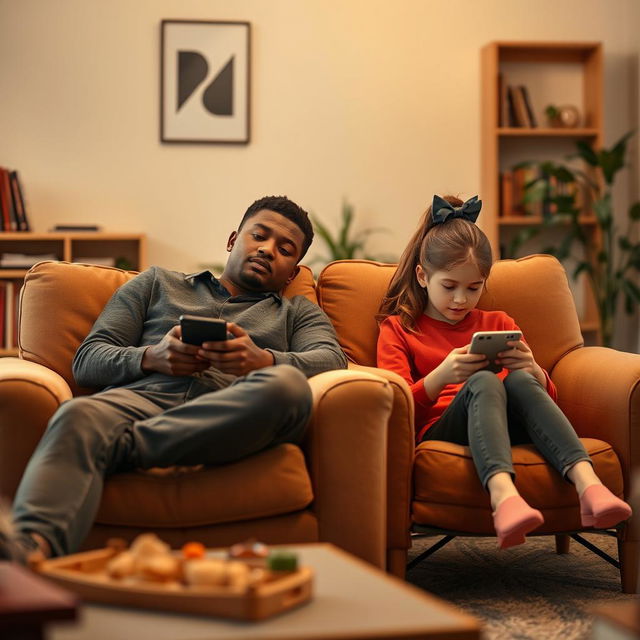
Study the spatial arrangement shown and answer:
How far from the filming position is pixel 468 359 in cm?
229

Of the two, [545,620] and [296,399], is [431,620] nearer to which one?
[296,399]

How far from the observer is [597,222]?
486 centimetres

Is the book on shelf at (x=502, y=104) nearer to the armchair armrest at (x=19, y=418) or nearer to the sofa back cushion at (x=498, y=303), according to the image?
the sofa back cushion at (x=498, y=303)

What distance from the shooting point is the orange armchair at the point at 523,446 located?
7.25 ft

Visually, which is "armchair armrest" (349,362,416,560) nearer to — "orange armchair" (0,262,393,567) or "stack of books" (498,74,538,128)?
"orange armchair" (0,262,393,567)

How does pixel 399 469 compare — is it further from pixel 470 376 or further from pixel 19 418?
pixel 19 418

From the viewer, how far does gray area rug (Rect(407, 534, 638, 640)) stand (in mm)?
2094

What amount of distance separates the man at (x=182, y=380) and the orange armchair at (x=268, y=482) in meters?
0.05

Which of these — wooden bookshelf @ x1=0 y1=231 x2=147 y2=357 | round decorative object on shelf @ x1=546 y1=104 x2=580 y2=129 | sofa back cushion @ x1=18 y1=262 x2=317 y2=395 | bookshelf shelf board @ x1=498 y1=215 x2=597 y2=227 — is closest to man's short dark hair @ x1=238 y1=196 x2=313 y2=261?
sofa back cushion @ x1=18 y1=262 x2=317 y2=395

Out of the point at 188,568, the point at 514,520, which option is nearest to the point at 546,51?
the point at 514,520

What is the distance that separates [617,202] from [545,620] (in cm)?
346

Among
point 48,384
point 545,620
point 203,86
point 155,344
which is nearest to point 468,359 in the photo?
point 545,620

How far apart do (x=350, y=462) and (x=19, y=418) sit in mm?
694

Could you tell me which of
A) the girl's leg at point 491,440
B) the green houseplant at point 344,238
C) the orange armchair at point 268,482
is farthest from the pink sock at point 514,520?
the green houseplant at point 344,238
